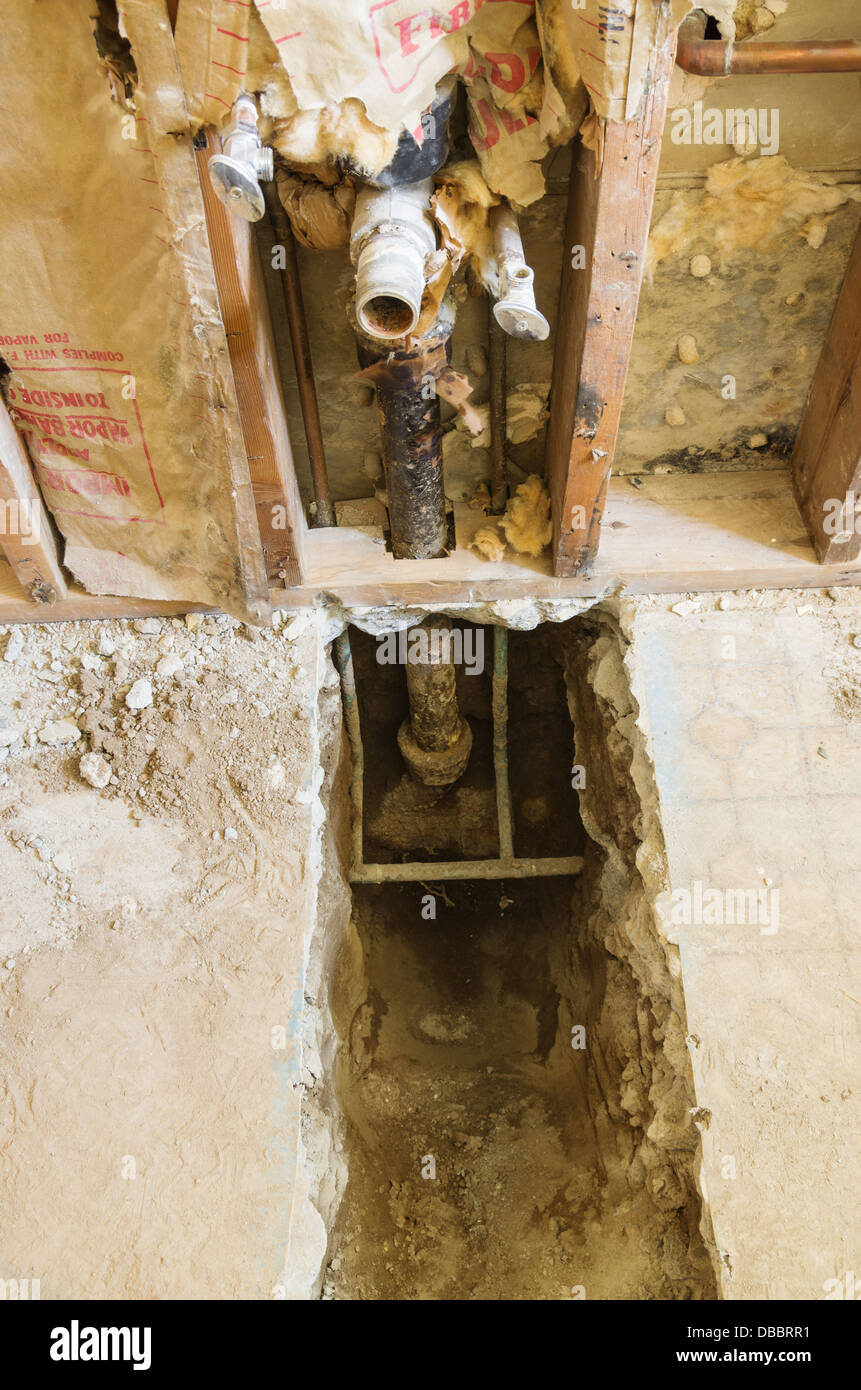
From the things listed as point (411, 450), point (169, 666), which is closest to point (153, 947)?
point (169, 666)

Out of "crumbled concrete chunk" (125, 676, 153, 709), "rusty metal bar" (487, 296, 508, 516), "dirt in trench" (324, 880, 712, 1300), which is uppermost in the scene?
A: "rusty metal bar" (487, 296, 508, 516)

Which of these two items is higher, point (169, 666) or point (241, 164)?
point (241, 164)

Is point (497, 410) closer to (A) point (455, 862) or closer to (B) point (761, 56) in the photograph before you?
(B) point (761, 56)

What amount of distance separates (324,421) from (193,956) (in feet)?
5.38

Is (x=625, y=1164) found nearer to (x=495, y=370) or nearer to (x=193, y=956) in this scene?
(x=193, y=956)

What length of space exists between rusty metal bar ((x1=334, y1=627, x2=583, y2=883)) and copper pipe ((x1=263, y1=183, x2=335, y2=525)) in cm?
57

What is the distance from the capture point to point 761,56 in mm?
2338

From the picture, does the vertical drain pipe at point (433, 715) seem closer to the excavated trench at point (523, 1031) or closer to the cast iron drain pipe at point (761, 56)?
the excavated trench at point (523, 1031)

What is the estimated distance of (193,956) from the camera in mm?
2680

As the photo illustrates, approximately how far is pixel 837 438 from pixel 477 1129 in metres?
2.49

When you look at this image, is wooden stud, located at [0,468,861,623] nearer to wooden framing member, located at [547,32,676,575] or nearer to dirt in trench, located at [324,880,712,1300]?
wooden framing member, located at [547,32,676,575]

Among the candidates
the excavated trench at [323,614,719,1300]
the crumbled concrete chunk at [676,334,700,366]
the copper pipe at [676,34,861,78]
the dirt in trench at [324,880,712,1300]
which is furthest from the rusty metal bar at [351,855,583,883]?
the copper pipe at [676,34,861,78]

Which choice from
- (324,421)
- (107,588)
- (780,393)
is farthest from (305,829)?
(780,393)

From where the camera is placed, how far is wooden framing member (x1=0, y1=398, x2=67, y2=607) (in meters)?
2.90
